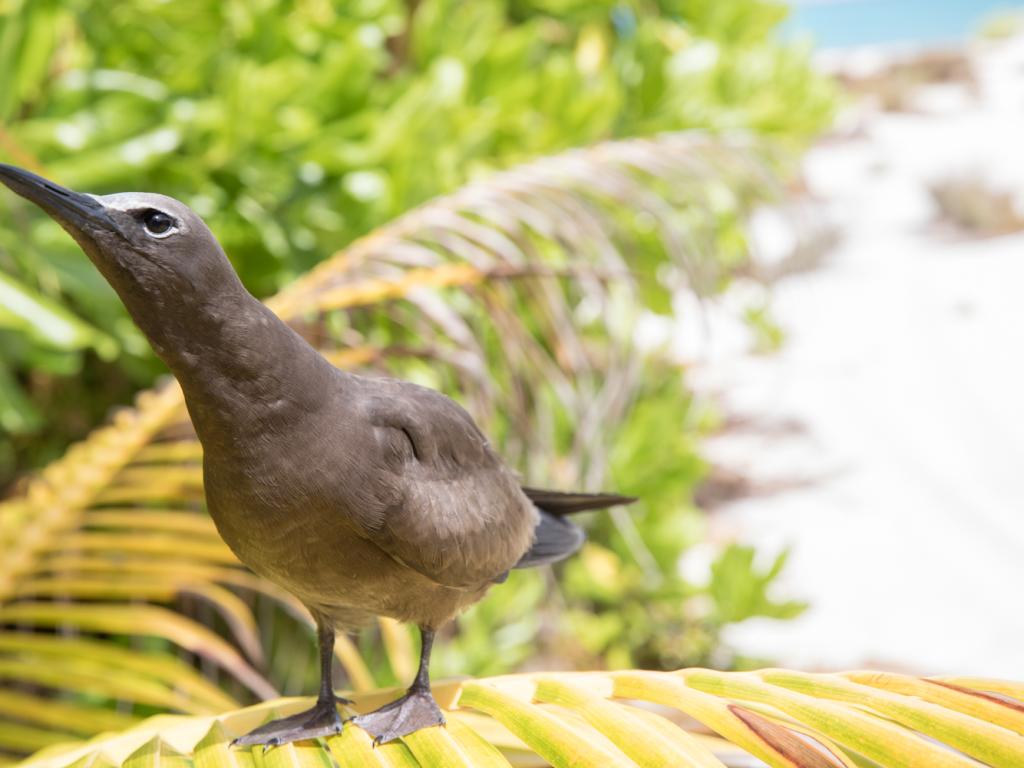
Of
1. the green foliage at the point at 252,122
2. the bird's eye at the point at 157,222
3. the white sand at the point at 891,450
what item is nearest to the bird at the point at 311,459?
the bird's eye at the point at 157,222

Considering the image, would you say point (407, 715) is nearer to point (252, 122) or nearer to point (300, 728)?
point (300, 728)

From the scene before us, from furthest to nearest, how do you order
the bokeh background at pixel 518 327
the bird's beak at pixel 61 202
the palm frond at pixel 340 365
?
the bokeh background at pixel 518 327 < the palm frond at pixel 340 365 < the bird's beak at pixel 61 202

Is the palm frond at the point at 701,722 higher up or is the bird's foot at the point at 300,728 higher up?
the palm frond at the point at 701,722

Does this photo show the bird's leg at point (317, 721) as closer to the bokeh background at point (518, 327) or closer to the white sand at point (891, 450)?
the bokeh background at point (518, 327)

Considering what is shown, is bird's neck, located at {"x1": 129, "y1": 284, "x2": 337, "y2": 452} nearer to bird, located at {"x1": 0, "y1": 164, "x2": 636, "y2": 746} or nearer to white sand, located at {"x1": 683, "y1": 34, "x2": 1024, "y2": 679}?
bird, located at {"x1": 0, "y1": 164, "x2": 636, "y2": 746}

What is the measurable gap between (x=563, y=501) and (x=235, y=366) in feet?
1.26

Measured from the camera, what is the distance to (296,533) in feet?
1.96

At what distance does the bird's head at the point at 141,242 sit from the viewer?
50 centimetres

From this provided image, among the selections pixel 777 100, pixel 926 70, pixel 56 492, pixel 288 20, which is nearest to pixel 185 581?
pixel 56 492

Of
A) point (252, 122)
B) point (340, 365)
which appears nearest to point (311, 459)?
point (340, 365)

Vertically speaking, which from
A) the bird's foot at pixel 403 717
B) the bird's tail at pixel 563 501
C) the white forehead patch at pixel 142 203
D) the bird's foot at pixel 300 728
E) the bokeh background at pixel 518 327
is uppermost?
the bokeh background at pixel 518 327

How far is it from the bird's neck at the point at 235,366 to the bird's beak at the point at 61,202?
0.05 metres

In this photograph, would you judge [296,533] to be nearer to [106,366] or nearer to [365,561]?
[365,561]

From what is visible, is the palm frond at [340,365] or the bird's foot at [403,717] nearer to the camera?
the bird's foot at [403,717]
